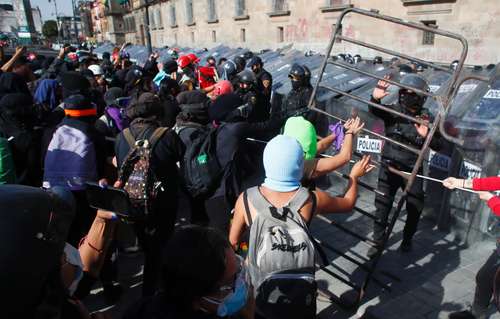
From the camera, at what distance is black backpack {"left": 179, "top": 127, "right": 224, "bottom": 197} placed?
3.34 meters

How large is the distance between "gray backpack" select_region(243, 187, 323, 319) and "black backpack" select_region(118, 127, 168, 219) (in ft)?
3.54

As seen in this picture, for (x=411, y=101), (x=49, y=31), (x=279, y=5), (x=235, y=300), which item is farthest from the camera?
(x=49, y=31)

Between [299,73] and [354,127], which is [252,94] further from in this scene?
[354,127]

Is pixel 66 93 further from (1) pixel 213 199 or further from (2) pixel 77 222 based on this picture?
(1) pixel 213 199

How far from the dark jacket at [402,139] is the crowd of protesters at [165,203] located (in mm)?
45

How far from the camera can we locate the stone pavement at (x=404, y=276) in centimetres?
328

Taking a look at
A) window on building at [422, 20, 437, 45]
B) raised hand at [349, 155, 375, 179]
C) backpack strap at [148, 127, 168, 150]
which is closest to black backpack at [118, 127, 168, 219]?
backpack strap at [148, 127, 168, 150]

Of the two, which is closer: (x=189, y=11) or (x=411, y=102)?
(x=411, y=102)

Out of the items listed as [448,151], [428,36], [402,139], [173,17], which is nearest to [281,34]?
[428,36]

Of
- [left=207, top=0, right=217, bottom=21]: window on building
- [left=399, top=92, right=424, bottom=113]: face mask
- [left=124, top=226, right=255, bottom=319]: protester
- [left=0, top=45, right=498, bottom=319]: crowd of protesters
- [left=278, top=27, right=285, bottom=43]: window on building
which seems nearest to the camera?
[left=0, top=45, right=498, bottom=319]: crowd of protesters

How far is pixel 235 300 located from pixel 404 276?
288 cm

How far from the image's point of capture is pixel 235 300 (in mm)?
1392

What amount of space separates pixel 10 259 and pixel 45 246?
0.36 feet

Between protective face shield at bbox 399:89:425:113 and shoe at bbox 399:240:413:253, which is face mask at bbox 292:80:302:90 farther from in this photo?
shoe at bbox 399:240:413:253
